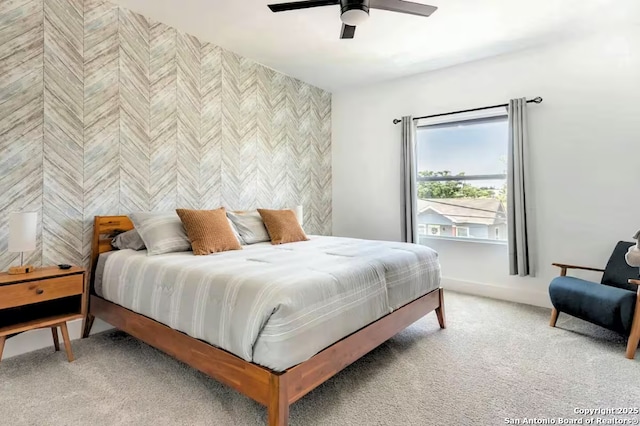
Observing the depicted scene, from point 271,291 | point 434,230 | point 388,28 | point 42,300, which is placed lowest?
point 42,300

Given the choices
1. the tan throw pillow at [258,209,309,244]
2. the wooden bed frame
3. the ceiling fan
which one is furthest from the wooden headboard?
the ceiling fan

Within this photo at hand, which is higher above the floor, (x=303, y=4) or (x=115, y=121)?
(x=303, y=4)

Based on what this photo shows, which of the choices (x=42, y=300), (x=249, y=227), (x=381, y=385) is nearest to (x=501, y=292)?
(x=381, y=385)

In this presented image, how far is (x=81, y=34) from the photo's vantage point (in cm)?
274

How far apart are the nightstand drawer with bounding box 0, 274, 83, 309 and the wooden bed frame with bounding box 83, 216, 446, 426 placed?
317 millimetres

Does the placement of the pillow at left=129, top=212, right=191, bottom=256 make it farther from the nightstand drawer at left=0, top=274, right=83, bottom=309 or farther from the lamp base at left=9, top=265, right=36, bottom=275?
the lamp base at left=9, top=265, right=36, bottom=275

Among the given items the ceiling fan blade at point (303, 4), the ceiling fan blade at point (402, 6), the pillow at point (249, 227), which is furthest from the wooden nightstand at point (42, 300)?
the ceiling fan blade at point (402, 6)

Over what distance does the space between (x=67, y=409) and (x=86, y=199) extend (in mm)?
1654

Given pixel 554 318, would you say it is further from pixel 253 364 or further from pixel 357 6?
pixel 357 6

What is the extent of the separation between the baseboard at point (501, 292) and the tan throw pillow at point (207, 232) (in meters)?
2.79

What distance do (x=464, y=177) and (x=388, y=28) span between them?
198cm

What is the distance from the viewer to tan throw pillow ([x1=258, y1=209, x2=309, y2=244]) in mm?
3299

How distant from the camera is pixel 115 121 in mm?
2959

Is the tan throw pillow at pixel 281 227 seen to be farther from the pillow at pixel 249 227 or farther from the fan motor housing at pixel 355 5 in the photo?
the fan motor housing at pixel 355 5
